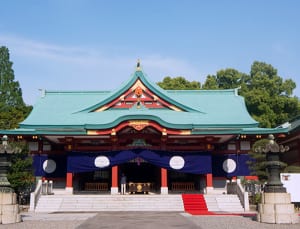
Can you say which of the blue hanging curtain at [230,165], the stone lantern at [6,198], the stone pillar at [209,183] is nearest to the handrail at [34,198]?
the stone lantern at [6,198]

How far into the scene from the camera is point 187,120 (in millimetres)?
26062

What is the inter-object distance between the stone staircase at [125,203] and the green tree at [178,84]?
2972 cm

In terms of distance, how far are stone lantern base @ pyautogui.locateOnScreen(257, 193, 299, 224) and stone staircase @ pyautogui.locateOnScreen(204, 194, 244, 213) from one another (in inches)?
227

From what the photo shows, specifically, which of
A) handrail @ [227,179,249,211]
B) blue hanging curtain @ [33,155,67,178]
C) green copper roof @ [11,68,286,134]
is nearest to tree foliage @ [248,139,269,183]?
handrail @ [227,179,249,211]

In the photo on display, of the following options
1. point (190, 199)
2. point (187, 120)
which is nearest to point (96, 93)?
point (187, 120)

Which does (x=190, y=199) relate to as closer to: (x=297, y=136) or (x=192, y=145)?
(x=192, y=145)

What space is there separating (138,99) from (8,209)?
14.2m

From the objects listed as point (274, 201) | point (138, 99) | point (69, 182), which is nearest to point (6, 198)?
point (69, 182)

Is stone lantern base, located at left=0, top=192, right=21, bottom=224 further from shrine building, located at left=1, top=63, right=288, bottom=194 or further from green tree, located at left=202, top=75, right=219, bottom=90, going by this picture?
green tree, located at left=202, top=75, right=219, bottom=90

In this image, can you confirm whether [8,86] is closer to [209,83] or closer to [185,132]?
[209,83]

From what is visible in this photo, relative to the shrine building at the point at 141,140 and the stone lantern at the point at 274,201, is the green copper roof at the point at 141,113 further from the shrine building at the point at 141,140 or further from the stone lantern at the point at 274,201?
the stone lantern at the point at 274,201

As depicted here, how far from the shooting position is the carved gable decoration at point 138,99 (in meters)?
27.6

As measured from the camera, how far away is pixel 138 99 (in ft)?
90.8

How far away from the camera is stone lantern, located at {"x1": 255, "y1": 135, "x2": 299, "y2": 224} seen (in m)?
15.0
